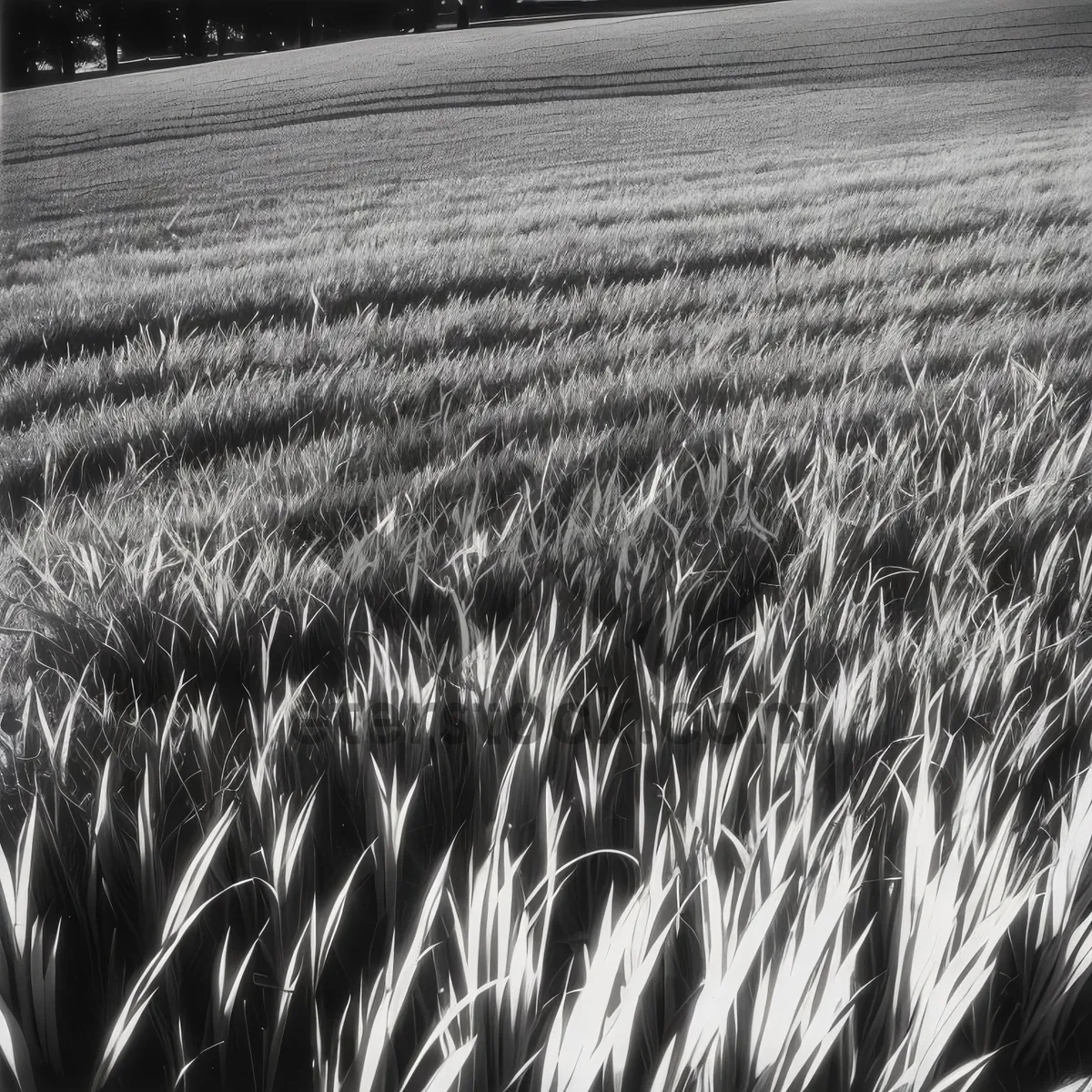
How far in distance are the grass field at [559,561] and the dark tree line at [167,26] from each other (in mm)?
20

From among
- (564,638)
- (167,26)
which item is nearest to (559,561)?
(564,638)

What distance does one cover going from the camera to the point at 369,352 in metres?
0.69

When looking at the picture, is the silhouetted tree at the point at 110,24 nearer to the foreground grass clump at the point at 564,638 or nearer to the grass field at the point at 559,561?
the grass field at the point at 559,561

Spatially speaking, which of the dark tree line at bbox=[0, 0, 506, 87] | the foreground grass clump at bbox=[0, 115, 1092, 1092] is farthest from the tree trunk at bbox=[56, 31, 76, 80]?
the foreground grass clump at bbox=[0, 115, 1092, 1092]

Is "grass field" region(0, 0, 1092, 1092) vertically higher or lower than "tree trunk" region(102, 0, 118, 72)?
lower

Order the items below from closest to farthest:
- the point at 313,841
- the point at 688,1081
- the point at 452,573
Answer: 1. the point at 688,1081
2. the point at 313,841
3. the point at 452,573

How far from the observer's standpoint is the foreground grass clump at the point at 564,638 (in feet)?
1.25

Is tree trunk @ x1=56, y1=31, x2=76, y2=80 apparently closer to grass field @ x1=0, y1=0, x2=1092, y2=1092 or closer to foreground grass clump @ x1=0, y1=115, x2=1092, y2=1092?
grass field @ x1=0, y1=0, x2=1092, y2=1092

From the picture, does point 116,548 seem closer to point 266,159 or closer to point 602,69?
point 266,159

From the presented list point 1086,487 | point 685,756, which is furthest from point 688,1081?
point 1086,487

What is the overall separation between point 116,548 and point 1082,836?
0.63 meters

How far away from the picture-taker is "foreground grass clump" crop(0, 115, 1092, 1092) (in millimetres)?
380

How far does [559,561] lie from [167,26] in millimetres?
540

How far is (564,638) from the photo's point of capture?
592 millimetres
